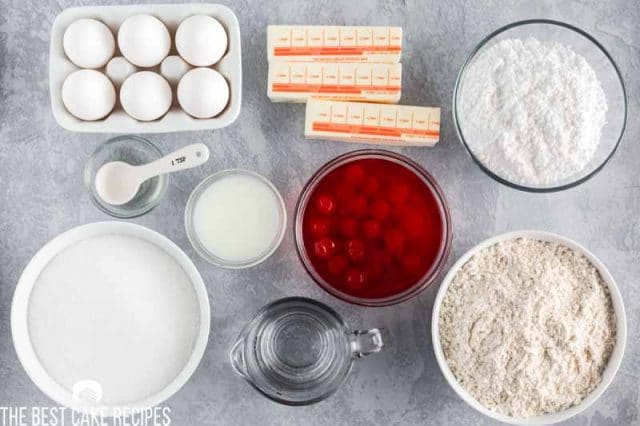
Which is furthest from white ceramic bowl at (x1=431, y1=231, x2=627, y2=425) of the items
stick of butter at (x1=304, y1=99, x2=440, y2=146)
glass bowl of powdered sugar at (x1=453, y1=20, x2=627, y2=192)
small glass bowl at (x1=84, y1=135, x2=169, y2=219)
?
small glass bowl at (x1=84, y1=135, x2=169, y2=219)

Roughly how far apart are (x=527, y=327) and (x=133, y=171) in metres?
0.66

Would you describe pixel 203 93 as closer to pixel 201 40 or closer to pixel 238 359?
pixel 201 40

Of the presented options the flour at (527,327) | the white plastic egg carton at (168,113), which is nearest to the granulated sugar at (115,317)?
the white plastic egg carton at (168,113)

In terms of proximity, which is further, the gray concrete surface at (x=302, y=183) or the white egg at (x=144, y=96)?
the gray concrete surface at (x=302, y=183)

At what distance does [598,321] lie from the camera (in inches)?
44.7

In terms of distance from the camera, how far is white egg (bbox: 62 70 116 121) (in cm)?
112

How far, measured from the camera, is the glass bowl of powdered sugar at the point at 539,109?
44.8 inches

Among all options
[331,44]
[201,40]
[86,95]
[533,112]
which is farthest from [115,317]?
[533,112]

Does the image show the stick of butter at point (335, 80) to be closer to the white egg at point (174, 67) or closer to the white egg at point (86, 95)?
the white egg at point (174, 67)

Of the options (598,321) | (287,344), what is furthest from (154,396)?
(598,321)

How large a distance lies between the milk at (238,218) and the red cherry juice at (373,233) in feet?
0.20

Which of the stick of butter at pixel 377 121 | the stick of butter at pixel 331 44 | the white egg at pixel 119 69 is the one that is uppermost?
the stick of butter at pixel 331 44

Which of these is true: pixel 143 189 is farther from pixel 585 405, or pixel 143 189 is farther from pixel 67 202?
pixel 585 405

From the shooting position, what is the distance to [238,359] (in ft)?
3.89
